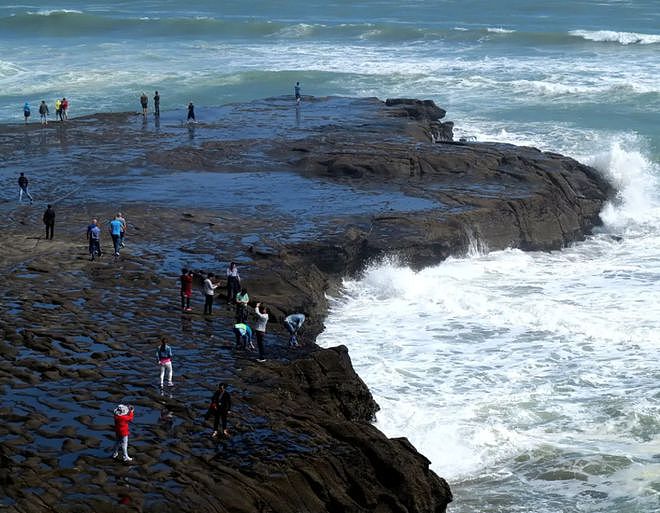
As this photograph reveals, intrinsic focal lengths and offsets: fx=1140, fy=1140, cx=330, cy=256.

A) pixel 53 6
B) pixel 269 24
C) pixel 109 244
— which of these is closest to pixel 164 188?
pixel 109 244

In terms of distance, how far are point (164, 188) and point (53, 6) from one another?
68081mm

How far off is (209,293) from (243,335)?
220 cm

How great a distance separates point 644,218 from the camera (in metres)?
41.6

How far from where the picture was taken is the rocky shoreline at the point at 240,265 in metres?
18.9

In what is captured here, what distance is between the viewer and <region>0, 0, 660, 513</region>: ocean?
76.3 ft

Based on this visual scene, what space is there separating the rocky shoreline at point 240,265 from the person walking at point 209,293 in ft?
1.02

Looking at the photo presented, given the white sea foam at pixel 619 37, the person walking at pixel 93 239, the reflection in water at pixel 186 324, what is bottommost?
the reflection in water at pixel 186 324

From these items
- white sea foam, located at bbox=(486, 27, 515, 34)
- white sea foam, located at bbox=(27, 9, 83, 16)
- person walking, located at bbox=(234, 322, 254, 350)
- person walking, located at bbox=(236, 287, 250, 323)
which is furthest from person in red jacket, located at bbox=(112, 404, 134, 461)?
white sea foam, located at bbox=(27, 9, 83, 16)

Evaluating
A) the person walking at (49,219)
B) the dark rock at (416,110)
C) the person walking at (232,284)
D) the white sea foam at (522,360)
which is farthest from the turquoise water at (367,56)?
the person walking at (232,284)

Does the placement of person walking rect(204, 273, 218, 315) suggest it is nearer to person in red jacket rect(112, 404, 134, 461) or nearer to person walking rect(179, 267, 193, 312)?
person walking rect(179, 267, 193, 312)

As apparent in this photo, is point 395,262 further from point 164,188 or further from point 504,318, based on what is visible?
point 164,188

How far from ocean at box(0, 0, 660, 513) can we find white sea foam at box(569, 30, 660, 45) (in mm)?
304

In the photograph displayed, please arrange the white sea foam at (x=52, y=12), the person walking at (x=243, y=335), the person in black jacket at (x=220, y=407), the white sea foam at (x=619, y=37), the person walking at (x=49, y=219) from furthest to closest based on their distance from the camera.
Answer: the white sea foam at (x=52, y=12), the white sea foam at (x=619, y=37), the person walking at (x=49, y=219), the person walking at (x=243, y=335), the person in black jacket at (x=220, y=407)

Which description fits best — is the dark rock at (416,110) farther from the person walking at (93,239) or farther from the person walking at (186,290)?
the person walking at (186,290)
